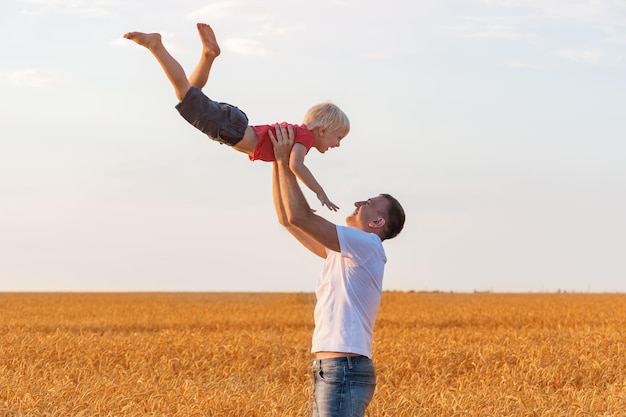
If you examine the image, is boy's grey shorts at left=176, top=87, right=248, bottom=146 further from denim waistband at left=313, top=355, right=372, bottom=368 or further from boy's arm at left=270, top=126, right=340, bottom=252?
denim waistband at left=313, top=355, right=372, bottom=368

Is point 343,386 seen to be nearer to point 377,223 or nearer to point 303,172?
point 377,223

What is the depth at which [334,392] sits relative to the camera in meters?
4.96

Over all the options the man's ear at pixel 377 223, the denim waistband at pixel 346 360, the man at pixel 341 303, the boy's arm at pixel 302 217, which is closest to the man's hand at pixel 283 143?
the man at pixel 341 303

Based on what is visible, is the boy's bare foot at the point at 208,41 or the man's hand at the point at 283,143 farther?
the boy's bare foot at the point at 208,41

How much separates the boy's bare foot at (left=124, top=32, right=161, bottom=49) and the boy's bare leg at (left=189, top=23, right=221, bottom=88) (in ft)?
1.02

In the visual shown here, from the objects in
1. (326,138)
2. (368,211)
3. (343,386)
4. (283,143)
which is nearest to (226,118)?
(326,138)

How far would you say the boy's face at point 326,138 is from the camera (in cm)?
598

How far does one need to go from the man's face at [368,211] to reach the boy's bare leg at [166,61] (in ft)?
5.30

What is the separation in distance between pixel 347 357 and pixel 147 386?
6.23 m

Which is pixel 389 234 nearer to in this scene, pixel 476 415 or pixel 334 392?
A: pixel 334 392

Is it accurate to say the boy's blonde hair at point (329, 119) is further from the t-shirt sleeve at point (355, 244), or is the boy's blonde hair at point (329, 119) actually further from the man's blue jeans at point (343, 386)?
the man's blue jeans at point (343, 386)

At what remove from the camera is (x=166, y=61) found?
613 cm

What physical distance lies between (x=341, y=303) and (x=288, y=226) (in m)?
0.64

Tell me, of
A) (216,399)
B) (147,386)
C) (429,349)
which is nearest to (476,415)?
(216,399)
